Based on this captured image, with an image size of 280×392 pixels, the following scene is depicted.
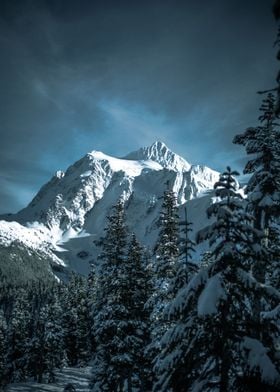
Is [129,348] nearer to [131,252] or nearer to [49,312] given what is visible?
[131,252]

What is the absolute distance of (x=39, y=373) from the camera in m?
49.7

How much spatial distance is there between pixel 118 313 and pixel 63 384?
29.2 metres

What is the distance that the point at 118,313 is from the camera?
25.5 meters


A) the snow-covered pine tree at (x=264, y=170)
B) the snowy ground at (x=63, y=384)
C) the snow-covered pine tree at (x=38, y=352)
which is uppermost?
the snow-covered pine tree at (x=264, y=170)

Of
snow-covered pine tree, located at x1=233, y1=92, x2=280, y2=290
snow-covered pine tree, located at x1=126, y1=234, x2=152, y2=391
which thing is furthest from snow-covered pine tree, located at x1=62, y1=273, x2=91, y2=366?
snow-covered pine tree, located at x1=233, y1=92, x2=280, y2=290

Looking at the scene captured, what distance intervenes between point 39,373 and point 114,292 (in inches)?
1246

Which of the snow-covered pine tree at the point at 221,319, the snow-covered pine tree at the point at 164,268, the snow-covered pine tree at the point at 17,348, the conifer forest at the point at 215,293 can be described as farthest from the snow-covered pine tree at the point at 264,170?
the snow-covered pine tree at the point at 17,348

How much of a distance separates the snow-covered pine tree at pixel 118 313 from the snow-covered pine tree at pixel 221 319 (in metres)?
15.5

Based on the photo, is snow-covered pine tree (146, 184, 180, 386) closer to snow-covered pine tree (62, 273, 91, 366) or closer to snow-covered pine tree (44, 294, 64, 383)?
snow-covered pine tree (44, 294, 64, 383)

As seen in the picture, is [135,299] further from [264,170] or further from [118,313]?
[264,170]

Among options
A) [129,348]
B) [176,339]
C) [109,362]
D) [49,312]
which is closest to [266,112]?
[176,339]

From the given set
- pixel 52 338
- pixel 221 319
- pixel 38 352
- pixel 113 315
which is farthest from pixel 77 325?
pixel 221 319

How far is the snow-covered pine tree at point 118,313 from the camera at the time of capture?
83.1ft

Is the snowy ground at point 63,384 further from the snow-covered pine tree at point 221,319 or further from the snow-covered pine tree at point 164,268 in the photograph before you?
the snow-covered pine tree at point 221,319
